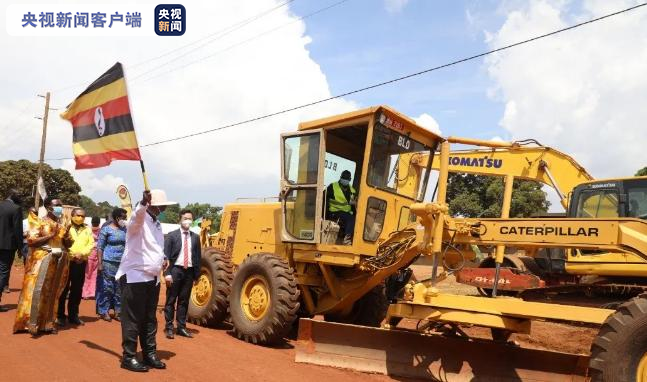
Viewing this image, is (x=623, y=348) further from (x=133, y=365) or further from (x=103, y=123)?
(x=103, y=123)

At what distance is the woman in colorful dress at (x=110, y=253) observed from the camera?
26.7 ft

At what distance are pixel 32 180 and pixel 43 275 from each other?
138 ft

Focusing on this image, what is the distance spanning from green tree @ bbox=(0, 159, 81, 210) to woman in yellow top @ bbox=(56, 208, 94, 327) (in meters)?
35.6

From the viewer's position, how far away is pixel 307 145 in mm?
7742

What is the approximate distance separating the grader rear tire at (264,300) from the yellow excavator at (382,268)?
18mm

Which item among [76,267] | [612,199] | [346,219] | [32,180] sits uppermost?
[612,199]

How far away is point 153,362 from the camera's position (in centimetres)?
543

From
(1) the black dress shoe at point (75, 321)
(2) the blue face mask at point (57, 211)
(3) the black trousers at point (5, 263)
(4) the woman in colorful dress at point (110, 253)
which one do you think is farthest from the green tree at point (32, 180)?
(1) the black dress shoe at point (75, 321)

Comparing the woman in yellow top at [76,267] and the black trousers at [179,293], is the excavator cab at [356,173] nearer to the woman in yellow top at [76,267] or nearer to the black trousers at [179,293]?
the black trousers at [179,293]

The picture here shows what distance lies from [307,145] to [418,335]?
308cm

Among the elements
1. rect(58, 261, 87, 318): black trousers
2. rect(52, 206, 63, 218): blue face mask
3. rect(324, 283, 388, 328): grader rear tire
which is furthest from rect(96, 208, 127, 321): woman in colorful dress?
rect(324, 283, 388, 328): grader rear tire

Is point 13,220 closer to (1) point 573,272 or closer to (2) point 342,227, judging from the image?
(2) point 342,227

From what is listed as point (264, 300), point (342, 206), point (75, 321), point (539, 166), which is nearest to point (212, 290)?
point (264, 300)

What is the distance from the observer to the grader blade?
5.48 metres
